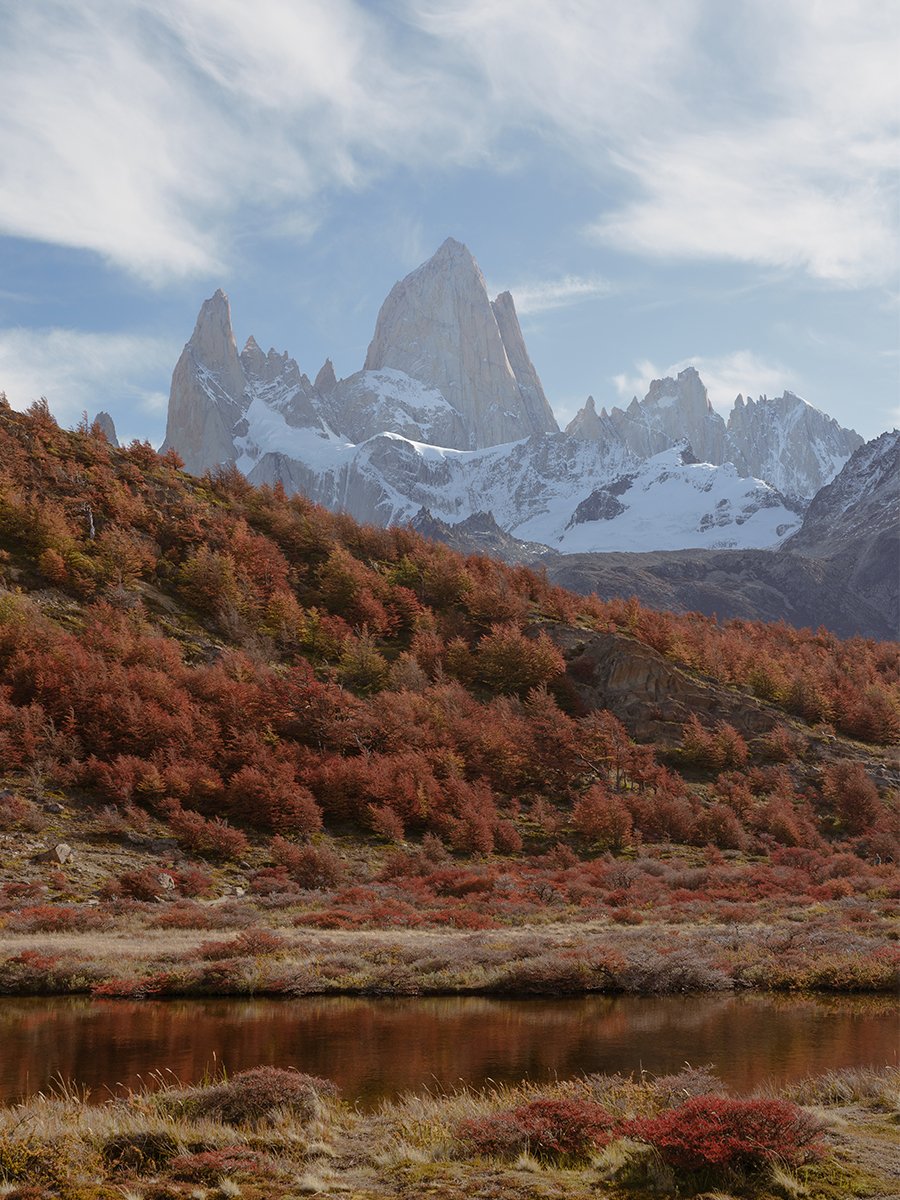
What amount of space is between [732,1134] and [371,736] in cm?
4359

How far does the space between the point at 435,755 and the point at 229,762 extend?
37.3 ft

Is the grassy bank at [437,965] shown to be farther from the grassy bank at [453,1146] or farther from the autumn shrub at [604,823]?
the autumn shrub at [604,823]

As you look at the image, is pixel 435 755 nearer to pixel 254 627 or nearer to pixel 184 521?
pixel 254 627

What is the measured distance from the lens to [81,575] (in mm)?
58219

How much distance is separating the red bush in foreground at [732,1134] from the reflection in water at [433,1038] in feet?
13.3

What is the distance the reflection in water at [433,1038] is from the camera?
1648 cm

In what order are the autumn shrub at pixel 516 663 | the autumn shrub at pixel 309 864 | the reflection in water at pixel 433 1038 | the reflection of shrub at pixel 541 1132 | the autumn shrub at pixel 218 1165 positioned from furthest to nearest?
the autumn shrub at pixel 516 663
the autumn shrub at pixel 309 864
the reflection in water at pixel 433 1038
the reflection of shrub at pixel 541 1132
the autumn shrub at pixel 218 1165

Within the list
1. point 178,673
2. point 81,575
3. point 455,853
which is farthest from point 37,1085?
point 81,575

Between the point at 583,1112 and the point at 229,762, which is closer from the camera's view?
the point at 583,1112

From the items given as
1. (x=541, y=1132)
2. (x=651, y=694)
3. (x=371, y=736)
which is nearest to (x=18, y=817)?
(x=371, y=736)

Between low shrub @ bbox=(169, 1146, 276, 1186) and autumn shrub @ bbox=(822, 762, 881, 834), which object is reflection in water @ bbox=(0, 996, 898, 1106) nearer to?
low shrub @ bbox=(169, 1146, 276, 1186)

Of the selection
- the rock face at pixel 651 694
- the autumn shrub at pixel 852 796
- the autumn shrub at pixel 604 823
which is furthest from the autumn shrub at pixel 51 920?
the autumn shrub at pixel 852 796

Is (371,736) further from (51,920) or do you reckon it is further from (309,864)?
(51,920)

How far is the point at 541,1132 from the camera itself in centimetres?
1166
